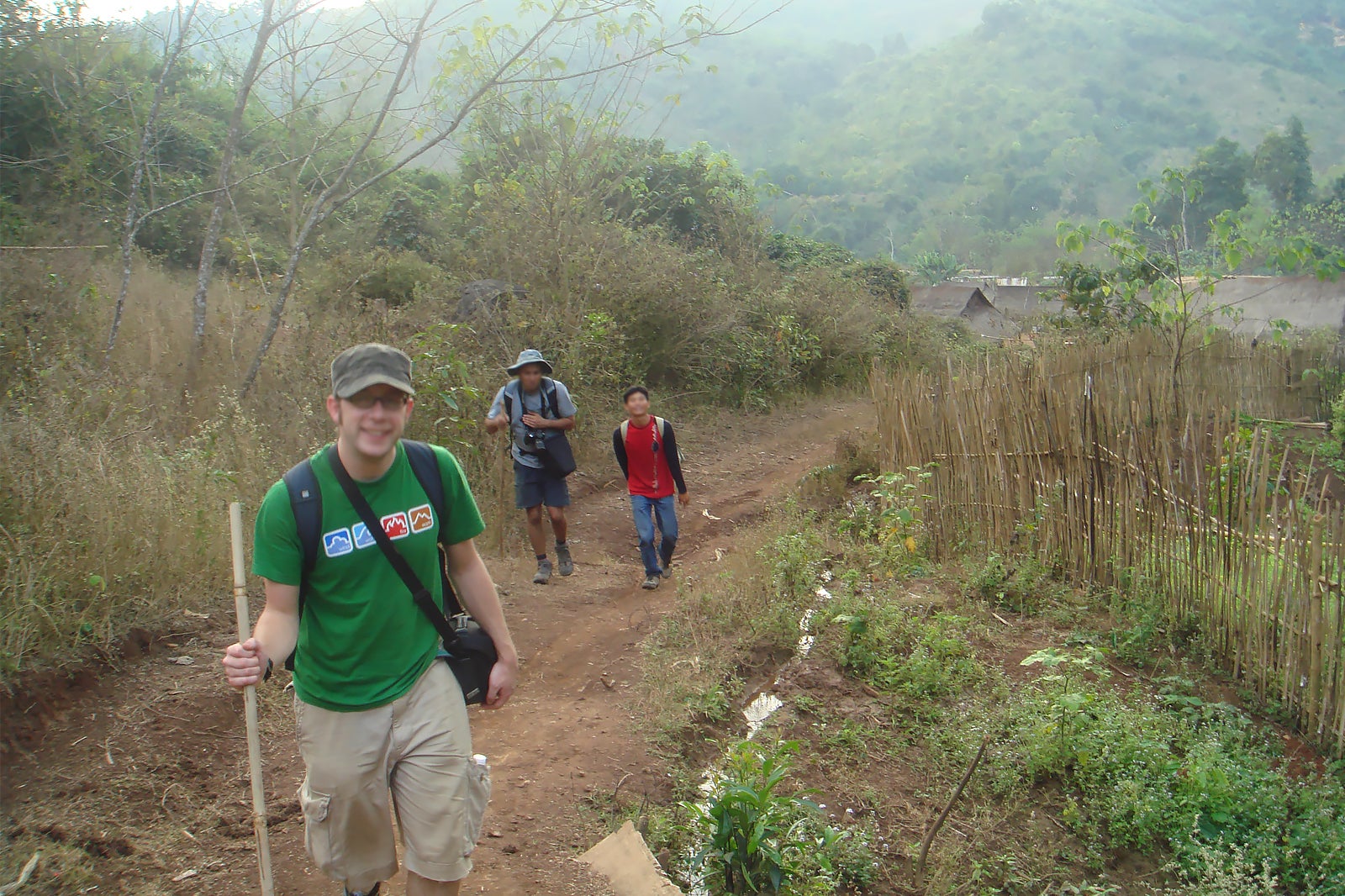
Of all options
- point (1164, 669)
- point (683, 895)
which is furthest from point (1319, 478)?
point (683, 895)

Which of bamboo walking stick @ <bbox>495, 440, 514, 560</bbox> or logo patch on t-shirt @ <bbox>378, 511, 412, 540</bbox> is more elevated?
logo patch on t-shirt @ <bbox>378, 511, 412, 540</bbox>

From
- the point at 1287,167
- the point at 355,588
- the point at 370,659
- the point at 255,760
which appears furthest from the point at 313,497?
the point at 1287,167

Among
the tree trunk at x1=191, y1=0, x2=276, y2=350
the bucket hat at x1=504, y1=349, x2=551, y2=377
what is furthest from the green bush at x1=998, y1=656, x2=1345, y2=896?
the tree trunk at x1=191, y1=0, x2=276, y2=350

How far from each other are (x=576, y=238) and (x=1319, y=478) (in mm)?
9627

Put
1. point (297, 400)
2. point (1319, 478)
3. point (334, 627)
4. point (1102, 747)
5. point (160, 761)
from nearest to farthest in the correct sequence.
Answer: point (334, 627)
point (160, 761)
point (1102, 747)
point (297, 400)
point (1319, 478)

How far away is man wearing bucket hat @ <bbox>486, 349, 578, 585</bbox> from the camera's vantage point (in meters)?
6.52

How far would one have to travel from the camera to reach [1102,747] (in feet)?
13.9

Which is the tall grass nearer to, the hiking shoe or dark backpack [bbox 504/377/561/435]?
the hiking shoe

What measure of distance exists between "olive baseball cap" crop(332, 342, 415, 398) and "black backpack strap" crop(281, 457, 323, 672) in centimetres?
21

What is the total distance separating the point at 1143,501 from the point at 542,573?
13.2 feet

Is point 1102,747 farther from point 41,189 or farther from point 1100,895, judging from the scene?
point 41,189

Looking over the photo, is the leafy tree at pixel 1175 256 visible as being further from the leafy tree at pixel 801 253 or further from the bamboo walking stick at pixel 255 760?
the leafy tree at pixel 801 253

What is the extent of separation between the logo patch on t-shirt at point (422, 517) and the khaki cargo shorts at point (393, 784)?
0.42 m

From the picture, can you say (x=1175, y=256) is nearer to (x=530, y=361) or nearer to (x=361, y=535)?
(x=530, y=361)
